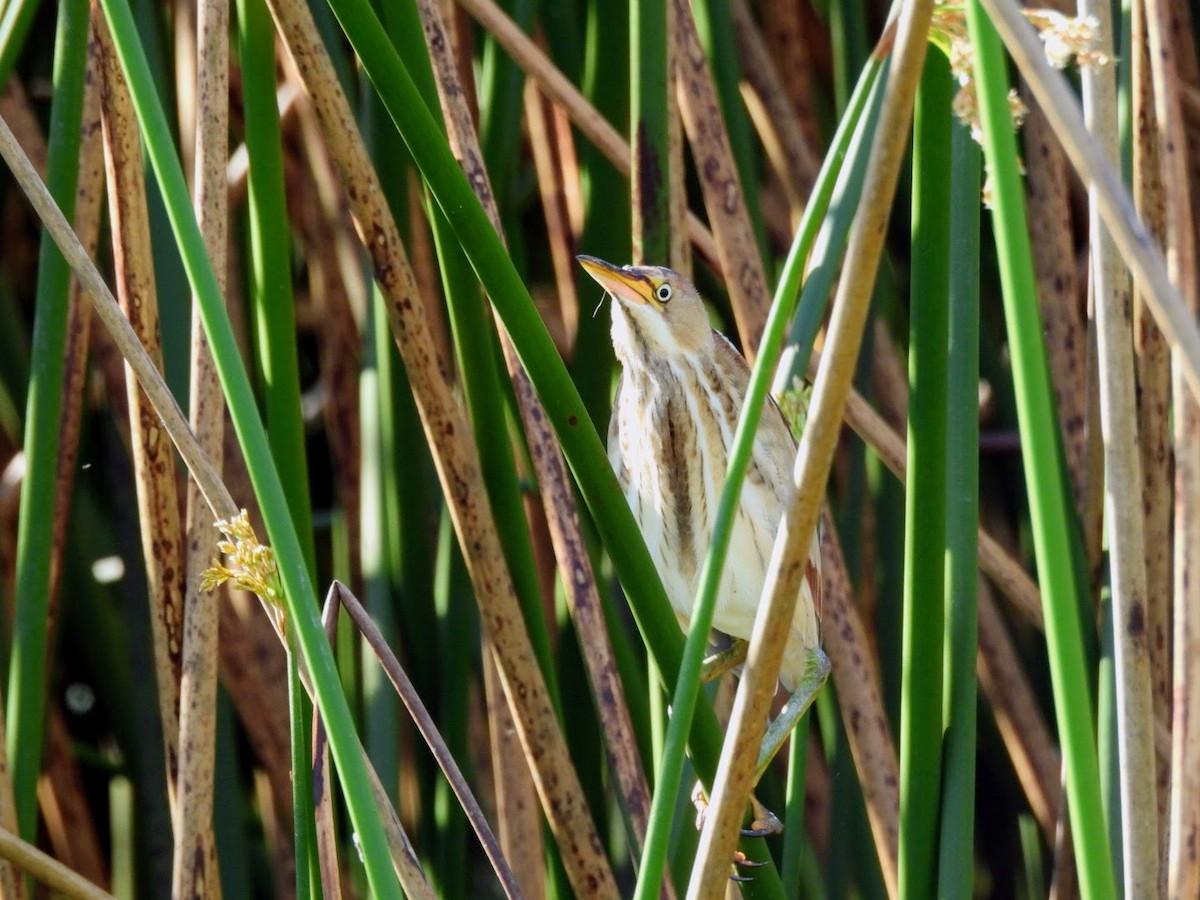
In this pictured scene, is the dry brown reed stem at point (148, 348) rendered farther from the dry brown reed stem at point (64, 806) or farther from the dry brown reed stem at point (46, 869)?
the dry brown reed stem at point (64, 806)

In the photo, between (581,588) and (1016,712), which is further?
(1016,712)

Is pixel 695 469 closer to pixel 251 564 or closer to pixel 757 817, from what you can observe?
pixel 757 817

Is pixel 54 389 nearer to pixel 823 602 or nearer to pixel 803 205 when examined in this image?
pixel 823 602

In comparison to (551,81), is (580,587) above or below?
below

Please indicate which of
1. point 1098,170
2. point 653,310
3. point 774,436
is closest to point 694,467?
point 774,436

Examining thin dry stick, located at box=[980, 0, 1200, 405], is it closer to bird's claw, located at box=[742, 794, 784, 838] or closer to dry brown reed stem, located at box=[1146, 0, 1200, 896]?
dry brown reed stem, located at box=[1146, 0, 1200, 896]
